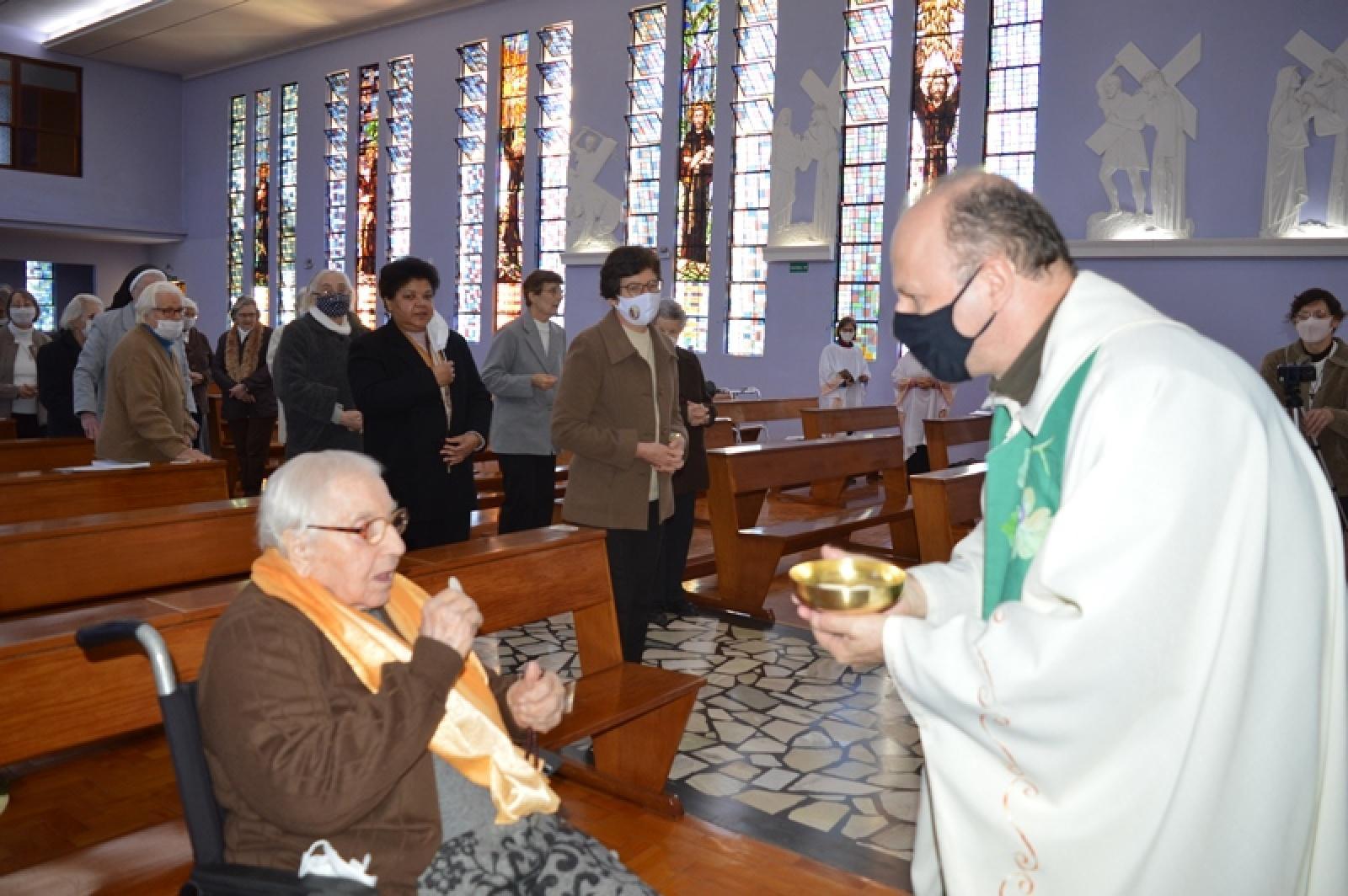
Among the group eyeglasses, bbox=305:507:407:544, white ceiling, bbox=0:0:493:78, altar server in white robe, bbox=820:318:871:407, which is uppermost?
white ceiling, bbox=0:0:493:78

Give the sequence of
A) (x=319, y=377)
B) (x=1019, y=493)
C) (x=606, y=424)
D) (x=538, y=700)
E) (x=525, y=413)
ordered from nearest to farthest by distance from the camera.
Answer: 1. (x=1019, y=493)
2. (x=538, y=700)
3. (x=606, y=424)
4. (x=319, y=377)
5. (x=525, y=413)

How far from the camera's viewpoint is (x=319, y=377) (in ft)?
15.4

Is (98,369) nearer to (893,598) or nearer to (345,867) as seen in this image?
(345,867)

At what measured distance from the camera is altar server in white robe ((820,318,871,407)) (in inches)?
429

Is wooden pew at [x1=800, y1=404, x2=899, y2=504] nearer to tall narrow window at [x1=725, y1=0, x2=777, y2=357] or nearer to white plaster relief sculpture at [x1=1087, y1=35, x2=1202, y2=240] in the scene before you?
white plaster relief sculpture at [x1=1087, y1=35, x2=1202, y2=240]

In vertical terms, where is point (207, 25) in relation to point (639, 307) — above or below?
above

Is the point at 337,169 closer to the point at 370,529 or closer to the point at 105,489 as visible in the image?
the point at 105,489

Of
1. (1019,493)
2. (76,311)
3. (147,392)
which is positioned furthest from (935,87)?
(1019,493)

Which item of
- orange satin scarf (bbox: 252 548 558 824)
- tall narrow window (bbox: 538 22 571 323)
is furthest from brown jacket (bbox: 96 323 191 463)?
tall narrow window (bbox: 538 22 571 323)

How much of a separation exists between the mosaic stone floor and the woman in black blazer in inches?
39.1

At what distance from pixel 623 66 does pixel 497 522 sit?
32.7 ft

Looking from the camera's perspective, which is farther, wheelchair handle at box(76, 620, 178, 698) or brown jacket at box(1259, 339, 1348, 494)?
brown jacket at box(1259, 339, 1348, 494)

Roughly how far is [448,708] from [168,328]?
3451mm

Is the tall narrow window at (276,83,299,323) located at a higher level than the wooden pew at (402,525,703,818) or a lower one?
higher
